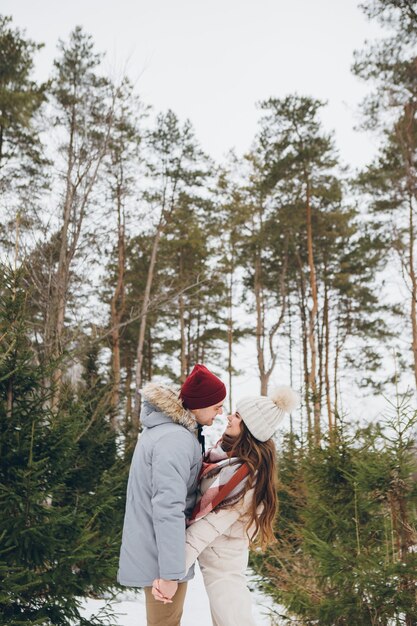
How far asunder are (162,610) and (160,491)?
0.64m

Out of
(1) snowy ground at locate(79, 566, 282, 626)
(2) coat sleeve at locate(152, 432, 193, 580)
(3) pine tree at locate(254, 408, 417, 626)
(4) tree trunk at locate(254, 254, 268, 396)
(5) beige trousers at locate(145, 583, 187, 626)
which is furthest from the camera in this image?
(4) tree trunk at locate(254, 254, 268, 396)

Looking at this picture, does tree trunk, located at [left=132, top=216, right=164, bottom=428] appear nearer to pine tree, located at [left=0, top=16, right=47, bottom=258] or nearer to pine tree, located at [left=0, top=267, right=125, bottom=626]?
pine tree, located at [left=0, top=16, right=47, bottom=258]

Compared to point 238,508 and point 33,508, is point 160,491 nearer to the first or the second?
point 238,508

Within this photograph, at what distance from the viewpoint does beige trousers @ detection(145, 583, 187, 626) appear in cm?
281

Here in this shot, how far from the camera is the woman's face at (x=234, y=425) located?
317 centimetres

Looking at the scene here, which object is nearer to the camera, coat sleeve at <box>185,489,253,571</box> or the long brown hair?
coat sleeve at <box>185,489,253,571</box>

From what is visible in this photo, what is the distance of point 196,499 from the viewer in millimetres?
3125

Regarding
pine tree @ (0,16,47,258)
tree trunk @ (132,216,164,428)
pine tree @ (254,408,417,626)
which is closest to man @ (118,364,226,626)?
pine tree @ (254,408,417,626)

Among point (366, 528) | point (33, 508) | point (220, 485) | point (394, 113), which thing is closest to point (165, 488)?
point (220, 485)

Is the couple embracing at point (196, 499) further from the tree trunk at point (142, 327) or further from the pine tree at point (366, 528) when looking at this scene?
the tree trunk at point (142, 327)

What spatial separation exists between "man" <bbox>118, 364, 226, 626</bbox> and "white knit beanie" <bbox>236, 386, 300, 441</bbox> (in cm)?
16

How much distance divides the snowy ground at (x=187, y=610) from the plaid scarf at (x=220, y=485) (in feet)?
11.1

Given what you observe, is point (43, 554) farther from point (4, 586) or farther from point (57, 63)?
point (57, 63)

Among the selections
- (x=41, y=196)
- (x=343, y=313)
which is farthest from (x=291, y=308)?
(x=41, y=196)
